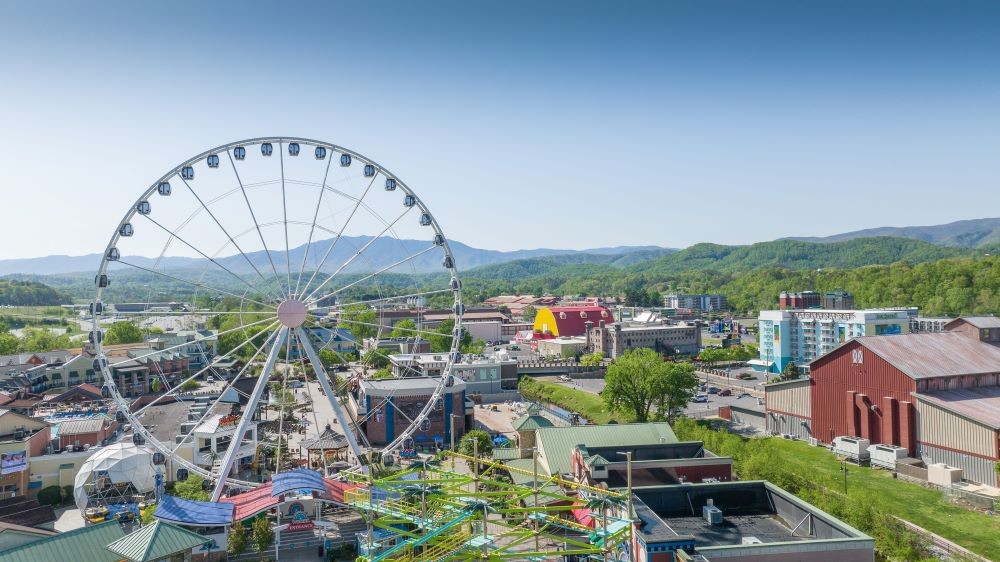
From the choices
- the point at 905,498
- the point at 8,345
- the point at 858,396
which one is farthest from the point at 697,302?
the point at 905,498

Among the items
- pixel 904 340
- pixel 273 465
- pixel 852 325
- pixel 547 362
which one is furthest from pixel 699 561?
pixel 547 362

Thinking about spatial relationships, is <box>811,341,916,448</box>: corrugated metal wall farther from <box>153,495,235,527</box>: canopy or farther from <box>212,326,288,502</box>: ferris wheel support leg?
<box>153,495,235,527</box>: canopy

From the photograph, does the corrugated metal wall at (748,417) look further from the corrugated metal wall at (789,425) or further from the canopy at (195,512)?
the canopy at (195,512)

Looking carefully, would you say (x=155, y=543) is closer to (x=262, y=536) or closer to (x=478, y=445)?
(x=262, y=536)

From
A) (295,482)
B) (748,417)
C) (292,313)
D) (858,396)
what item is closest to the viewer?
(295,482)

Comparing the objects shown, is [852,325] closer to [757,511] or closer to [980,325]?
[980,325]

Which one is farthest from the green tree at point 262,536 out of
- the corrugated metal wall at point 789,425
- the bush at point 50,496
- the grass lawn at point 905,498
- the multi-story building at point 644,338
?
the multi-story building at point 644,338

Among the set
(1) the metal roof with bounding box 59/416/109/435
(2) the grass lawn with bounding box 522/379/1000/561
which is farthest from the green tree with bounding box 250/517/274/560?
(1) the metal roof with bounding box 59/416/109/435
